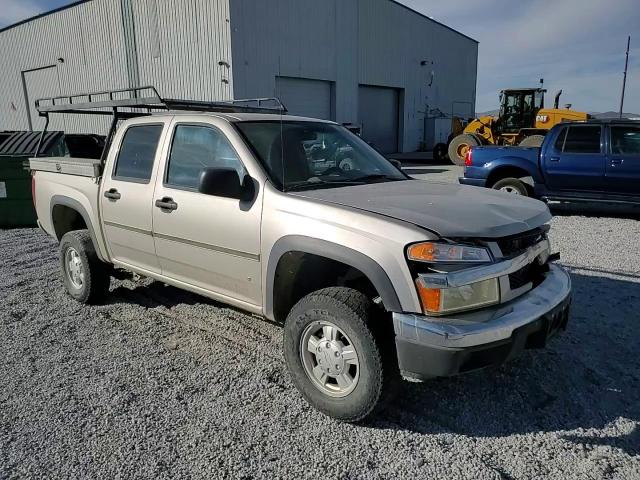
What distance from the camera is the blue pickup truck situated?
8.52 metres

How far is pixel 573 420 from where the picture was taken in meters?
2.95

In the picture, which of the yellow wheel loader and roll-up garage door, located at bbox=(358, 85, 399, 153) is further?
roll-up garage door, located at bbox=(358, 85, 399, 153)

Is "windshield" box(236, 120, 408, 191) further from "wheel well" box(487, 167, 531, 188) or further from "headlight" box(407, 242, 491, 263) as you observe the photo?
"wheel well" box(487, 167, 531, 188)

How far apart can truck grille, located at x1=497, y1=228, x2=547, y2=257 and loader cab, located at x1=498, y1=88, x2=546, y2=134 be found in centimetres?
1862

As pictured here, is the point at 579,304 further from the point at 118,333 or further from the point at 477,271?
the point at 118,333

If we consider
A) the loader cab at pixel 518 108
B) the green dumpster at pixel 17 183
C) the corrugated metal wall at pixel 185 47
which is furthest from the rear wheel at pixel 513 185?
the corrugated metal wall at pixel 185 47

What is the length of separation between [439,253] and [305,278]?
1108mm

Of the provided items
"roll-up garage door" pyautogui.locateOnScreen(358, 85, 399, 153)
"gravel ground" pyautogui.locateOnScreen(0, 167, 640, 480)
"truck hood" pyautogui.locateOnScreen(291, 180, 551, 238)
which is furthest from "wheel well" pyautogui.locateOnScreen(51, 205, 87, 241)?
"roll-up garage door" pyautogui.locateOnScreen(358, 85, 399, 153)

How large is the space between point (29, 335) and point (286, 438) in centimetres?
276

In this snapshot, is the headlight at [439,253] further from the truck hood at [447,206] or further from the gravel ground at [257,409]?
the gravel ground at [257,409]

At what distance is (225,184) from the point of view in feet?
10.3

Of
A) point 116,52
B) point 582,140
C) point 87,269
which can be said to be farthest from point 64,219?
point 116,52

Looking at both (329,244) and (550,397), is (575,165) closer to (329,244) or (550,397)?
(550,397)

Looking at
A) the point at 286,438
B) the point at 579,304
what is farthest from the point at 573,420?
the point at 579,304
